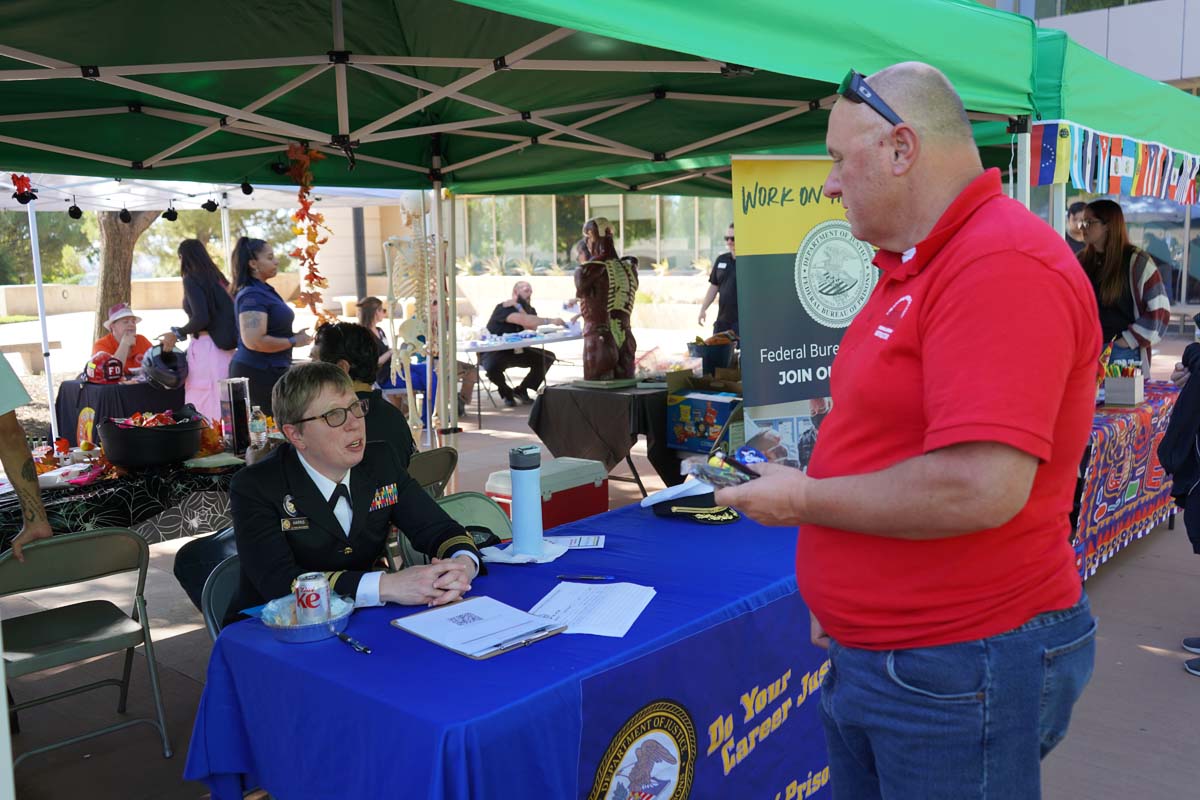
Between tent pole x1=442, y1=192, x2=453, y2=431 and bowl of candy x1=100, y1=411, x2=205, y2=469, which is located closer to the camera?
bowl of candy x1=100, y1=411, x2=205, y2=469

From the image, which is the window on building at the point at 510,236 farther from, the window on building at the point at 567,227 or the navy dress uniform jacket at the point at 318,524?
the navy dress uniform jacket at the point at 318,524

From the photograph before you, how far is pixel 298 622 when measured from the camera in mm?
1950

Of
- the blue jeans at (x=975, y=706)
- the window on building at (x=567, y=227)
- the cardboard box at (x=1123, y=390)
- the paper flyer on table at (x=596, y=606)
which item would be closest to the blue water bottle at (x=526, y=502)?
the paper flyer on table at (x=596, y=606)

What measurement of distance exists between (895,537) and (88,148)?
488cm

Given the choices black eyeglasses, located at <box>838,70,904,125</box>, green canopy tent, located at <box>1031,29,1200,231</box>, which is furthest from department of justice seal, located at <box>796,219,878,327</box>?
black eyeglasses, located at <box>838,70,904,125</box>

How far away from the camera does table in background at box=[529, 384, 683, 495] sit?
19.2ft

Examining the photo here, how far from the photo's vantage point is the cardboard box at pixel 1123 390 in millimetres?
5094

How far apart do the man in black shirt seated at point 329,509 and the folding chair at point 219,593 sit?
0.08m

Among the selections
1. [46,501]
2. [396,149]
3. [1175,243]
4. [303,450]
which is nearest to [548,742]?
[303,450]

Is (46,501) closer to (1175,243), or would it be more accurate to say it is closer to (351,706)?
(351,706)

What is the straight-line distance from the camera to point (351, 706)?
170 cm

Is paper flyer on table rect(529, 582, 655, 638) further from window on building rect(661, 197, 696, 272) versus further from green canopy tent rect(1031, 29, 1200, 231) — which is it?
window on building rect(661, 197, 696, 272)

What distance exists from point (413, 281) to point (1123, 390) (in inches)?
163

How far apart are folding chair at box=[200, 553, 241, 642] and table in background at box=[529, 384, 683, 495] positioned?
3.45 meters
